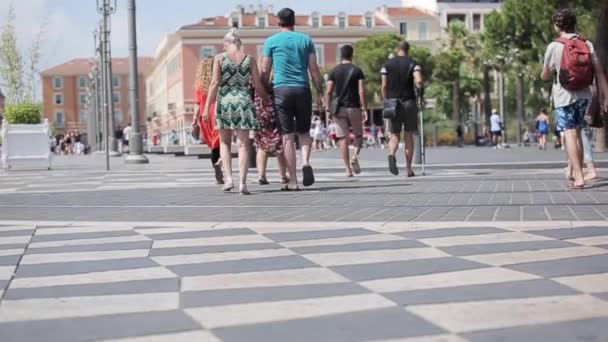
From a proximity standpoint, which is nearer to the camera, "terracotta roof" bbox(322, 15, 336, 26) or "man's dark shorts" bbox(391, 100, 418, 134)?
"man's dark shorts" bbox(391, 100, 418, 134)

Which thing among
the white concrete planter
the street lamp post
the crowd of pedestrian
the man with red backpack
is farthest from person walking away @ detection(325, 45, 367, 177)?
the street lamp post


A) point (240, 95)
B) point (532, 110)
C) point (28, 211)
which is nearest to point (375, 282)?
point (28, 211)

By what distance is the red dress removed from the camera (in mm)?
13359

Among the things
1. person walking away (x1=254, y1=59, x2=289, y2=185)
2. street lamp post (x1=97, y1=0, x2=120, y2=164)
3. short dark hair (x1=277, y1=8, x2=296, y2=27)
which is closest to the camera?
short dark hair (x1=277, y1=8, x2=296, y2=27)

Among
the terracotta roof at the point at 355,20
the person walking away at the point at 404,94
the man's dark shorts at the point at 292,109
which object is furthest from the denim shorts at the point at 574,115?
the terracotta roof at the point at 355,20

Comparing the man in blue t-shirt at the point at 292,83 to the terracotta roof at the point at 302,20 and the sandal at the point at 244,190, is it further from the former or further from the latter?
the terracotta roof at the point at 302,20

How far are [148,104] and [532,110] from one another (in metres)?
85.0

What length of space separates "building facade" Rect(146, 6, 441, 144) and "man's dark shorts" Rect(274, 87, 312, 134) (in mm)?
94914

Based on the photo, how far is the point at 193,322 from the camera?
4.38 metres

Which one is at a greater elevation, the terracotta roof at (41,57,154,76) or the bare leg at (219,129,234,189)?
the terracotta roof at (41,57,154,76)

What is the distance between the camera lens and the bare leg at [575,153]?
10969 mm

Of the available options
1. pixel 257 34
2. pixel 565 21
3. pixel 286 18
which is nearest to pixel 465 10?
pixel 257 34

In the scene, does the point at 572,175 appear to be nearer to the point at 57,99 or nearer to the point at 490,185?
the point at 490,185

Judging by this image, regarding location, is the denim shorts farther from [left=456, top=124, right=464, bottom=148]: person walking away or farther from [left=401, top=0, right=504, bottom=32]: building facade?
[left=401, top=0, right=504, bottom=32]: building facade
